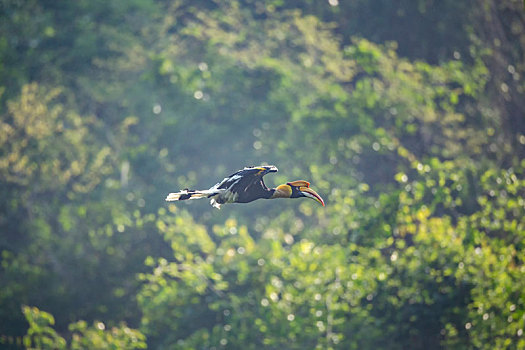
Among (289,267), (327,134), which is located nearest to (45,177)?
(327,134)

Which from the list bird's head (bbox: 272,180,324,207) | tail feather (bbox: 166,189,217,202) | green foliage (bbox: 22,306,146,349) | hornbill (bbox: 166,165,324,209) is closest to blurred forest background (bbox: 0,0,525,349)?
green foliage (bbox: 22,306,146,349)

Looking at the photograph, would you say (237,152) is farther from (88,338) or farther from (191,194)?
(191,194)

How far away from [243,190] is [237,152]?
593 inches

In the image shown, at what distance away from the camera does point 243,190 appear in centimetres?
598

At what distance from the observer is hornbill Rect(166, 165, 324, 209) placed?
5801mm

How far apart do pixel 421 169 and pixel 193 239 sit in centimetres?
474

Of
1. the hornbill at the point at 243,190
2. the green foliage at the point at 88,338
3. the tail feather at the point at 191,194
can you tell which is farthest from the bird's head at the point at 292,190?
the green foliage at the point at 88,338

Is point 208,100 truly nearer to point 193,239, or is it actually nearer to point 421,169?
point 193,239

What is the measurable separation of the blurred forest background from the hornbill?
819 centimetres

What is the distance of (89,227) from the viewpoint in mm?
19516

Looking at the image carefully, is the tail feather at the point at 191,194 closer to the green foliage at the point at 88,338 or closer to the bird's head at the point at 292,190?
the bird's head at the point at 292,190

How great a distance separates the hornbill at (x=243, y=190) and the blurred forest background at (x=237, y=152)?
8188 mm

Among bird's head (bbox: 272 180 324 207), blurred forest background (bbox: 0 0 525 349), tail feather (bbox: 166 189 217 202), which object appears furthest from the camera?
blurred forest background (bbox: 0 0 525 349)

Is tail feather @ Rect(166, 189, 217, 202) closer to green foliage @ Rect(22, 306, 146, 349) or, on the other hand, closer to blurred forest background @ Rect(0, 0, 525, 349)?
blurred forest background @ Rect(0, 0, 525, 349)
